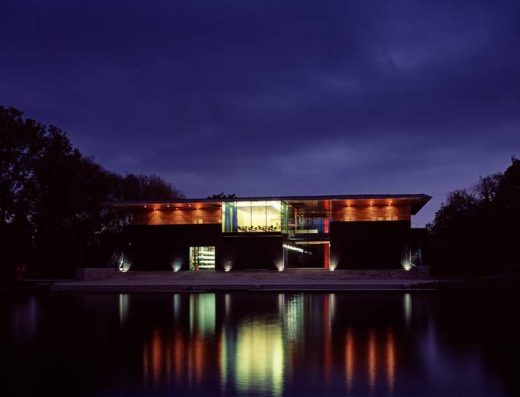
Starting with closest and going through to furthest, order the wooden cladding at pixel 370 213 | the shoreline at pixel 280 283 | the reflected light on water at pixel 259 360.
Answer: the reflected light on water at pixel 259 360 → the shoreline at pixel 280 283 → the wooden cladding at pixel 370 213

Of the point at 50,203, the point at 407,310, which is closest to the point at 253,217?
the point at 50,203

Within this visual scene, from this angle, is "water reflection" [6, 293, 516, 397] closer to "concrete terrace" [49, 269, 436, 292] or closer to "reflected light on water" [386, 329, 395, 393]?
"reflected light on water" [386, 329, 395, 393]

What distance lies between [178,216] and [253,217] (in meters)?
6.15

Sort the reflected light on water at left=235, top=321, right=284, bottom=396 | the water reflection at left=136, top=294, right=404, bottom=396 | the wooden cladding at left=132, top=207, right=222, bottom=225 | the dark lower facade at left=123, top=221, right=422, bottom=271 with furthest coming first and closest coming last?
the wooden cladding at left=132, top=207, right=222, bottom=225, the dark lower facade at left=123, top=221, right=422, bottom=271, the water reflection at left=136, top=294, right=404, bottom=396, the reflected light on water at left=235, top=321, right=284, bottom=396

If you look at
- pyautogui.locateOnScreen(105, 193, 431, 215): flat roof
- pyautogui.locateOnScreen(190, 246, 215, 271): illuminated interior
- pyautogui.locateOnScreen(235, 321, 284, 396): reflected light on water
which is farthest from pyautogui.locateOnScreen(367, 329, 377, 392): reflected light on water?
pyautogui.locateOnScreen(190, 246, 215, 271): illuminated interior

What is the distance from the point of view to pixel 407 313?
16688mm

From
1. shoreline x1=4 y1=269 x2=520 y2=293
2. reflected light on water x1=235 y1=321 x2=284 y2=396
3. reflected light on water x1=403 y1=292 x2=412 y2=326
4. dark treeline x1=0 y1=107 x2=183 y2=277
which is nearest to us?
reflected light on water x1=235 y1=321 x2=284 y2=396

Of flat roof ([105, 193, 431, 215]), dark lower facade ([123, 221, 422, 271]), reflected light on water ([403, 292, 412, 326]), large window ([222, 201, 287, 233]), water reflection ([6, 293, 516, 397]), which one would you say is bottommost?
reflected light on water ([403, 292, 412, 326])

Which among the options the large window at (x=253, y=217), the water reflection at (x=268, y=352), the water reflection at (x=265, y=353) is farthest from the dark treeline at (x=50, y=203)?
the water reflection at (x=265, y=353)

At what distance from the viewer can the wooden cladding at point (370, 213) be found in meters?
41.4

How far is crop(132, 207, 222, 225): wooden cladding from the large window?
1.26 m

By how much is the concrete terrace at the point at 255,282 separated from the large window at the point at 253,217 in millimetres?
3564

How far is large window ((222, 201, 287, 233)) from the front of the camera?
136ft

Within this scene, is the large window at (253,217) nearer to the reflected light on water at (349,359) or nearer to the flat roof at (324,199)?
the flat roof at (324,199)
